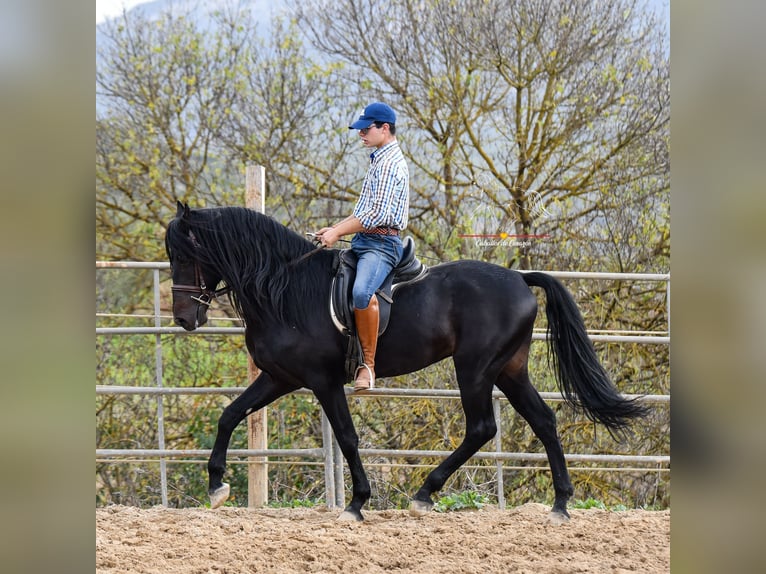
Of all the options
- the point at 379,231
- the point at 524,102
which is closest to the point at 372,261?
the point at 379,231

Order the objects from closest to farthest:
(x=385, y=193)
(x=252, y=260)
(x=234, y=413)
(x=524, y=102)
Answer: (x=385, y=193), (x=252, y=260), (x=234, y=413), (x=524, y=102)

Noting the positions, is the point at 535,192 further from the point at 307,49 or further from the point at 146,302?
the point at 146,302

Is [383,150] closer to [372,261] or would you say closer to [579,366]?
[372,261]

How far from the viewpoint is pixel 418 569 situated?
3660mm

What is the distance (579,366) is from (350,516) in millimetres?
1718

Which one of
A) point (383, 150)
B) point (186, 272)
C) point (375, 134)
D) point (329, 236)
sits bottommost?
point (186, 272)

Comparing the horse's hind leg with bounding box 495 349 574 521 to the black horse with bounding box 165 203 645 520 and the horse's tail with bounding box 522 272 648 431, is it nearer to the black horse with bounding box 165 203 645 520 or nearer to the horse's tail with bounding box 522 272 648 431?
the black horse with bounding box 165 203 645 520

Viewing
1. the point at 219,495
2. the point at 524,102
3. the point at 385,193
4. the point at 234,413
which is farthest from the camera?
the point at 524,102

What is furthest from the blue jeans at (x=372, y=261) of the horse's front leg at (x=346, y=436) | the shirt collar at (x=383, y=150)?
the horse's front leg at (x=346, y=436)

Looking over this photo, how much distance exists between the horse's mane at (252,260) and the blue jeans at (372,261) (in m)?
0.30

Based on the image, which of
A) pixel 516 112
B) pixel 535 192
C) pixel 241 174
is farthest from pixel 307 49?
pixel 535 192

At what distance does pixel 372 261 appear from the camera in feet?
15.1

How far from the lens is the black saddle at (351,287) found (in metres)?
4.63
